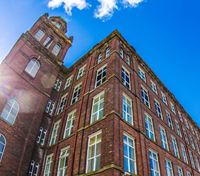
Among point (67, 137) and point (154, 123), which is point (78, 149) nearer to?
point (67, 137)

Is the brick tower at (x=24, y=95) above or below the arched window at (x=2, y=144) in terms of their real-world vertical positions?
above

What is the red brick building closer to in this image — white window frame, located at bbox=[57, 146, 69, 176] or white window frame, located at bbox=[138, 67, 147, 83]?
white window frame, located at bbox=[57, 146, 69, 176]

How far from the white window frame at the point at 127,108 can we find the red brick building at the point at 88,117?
3.5 inches

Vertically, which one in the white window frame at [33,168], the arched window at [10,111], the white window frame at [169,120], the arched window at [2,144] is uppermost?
the white window frame at [169,120]

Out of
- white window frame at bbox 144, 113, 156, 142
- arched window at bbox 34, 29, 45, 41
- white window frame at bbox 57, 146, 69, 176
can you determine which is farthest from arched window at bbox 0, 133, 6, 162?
arched window at bbox 34, 29, 45, 41

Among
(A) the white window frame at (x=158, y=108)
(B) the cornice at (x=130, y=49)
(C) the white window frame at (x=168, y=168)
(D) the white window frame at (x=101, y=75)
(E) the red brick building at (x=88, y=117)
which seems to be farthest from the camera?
(B) the cornice at (x=130, y=49)

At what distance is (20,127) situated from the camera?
56.0ft

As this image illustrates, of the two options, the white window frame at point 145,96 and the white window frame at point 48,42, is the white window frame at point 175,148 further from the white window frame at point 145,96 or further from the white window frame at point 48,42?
the white window frame at point 48,42

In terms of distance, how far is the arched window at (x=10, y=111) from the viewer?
16422mm

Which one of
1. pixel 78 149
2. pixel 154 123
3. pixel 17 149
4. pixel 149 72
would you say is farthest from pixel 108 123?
pixel 149 72

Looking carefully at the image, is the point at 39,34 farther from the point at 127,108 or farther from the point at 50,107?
the point at 127,108

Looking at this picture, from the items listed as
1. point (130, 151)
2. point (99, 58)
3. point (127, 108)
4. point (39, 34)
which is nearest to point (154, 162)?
point (130, 151)

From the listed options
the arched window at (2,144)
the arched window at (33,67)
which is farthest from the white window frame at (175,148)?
the arched window at (33,67)

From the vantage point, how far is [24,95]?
61.9 feet
